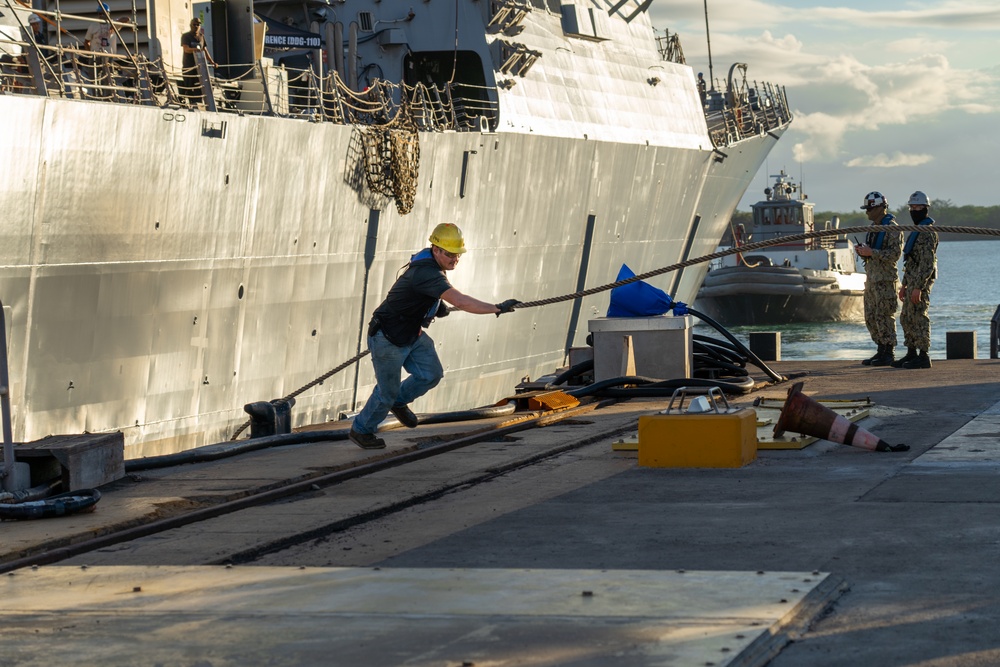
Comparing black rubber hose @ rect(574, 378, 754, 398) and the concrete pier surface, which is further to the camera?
black rubber hose @ rect(574, 378, 754, 398)

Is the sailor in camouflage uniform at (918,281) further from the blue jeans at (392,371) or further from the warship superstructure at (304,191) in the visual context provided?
the blue jeans at (392,371)

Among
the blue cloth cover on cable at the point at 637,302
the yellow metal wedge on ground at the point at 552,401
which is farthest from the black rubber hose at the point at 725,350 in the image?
the yellow metal wedge on ground at the point at 552,401

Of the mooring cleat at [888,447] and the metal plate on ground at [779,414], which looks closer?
the mooring cleat at [888,447]

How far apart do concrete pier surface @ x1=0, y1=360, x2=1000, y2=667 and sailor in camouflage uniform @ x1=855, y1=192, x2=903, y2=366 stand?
620cm

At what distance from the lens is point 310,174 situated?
15.9 metres

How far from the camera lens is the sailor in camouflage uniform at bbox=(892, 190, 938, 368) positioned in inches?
560

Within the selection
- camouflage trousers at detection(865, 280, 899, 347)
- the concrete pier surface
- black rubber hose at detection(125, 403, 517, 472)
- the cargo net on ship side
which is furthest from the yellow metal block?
the cargo net on ship side

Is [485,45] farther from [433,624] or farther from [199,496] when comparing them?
[433,624]

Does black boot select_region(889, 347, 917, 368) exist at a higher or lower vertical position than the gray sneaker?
higher

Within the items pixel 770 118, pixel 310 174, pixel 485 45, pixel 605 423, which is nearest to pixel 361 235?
pixel 310 174

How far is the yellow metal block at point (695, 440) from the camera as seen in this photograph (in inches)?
317

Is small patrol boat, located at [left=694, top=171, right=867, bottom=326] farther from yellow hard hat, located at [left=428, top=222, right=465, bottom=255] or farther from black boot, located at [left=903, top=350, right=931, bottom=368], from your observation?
yellow hard hat, located at [left=428, top=222, right=465, bottom=255]

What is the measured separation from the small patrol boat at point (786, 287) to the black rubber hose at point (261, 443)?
40904mm

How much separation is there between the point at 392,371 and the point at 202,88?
6543 millimetres
